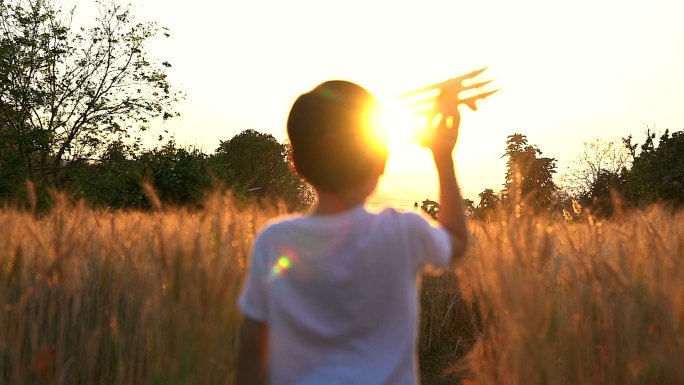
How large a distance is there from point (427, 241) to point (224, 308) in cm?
74

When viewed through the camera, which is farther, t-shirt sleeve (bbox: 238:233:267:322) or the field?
the field

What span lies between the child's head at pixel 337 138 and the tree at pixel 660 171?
23.6m

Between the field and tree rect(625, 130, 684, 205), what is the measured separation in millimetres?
22497

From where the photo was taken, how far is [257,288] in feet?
4.30

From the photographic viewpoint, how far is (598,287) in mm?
2002

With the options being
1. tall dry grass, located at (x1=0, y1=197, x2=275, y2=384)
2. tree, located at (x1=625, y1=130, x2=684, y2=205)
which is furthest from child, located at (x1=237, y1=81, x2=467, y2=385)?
tree, located at (x1=625, y1=130, x2=684, y2=205)

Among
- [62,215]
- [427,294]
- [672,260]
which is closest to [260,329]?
[672,260]

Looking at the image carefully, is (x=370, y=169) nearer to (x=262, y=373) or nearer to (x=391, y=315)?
(x=391, y=315)

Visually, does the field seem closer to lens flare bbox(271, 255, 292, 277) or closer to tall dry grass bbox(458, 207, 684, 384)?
tall dry grass bbox(458, 207, 684, 384)

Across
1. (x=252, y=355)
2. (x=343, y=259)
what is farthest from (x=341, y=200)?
(x=252, y=355)

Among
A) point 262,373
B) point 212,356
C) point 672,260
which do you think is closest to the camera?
point 262,373

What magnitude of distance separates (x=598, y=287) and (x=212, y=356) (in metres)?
1.36

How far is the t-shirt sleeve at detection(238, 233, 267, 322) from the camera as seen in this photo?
4.27 feet

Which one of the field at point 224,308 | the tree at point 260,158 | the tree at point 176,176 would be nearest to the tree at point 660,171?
the tree at point 176,176
